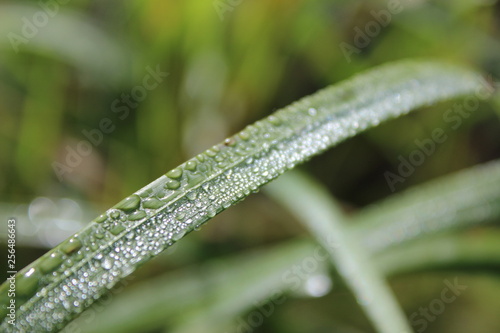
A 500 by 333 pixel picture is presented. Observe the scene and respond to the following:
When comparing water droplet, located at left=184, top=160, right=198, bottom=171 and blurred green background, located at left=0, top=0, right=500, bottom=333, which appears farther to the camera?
blurred green background, located at left=0, top=0, right=500, bottom=333

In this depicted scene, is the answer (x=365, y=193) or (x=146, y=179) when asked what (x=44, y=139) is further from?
(x=365, y=193)

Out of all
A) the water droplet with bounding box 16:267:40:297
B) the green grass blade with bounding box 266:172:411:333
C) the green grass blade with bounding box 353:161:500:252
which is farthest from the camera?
the green grass blade with bounding box 353:161:500:252

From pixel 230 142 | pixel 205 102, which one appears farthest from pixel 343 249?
pixel 205 102

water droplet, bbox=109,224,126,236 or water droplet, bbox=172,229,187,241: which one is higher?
water droplet, bbox=109,224,126,236

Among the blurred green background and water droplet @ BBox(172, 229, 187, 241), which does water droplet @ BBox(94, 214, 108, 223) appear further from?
the blurred green background

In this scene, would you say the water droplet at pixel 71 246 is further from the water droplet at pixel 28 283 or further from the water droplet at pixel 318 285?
the water droplet at pixel 318 285

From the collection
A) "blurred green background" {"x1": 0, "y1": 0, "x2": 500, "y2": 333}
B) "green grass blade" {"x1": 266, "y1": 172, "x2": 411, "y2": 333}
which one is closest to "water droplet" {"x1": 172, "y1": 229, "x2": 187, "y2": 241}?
"green grass blade" {"x1": 266, "y1": 172, "x2": 411, "y2": 333}
